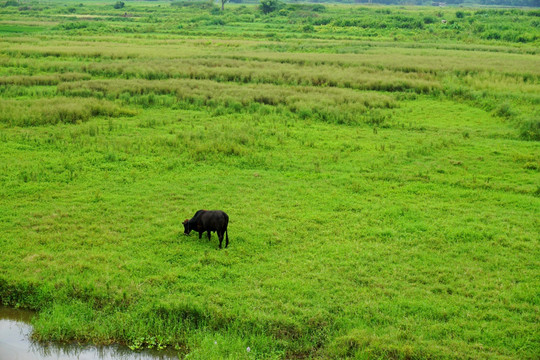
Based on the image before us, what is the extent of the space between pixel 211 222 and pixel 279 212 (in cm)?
253

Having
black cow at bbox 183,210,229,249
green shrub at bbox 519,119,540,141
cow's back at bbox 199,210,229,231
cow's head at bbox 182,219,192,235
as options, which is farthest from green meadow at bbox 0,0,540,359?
cow's back at bbox 199,210,229,231

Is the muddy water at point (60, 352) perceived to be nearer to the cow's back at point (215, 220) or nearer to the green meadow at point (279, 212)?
the green meadow at point (279, 212)

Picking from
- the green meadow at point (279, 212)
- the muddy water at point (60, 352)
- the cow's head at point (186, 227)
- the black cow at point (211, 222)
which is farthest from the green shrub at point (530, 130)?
the muddy water at point (60, 352)

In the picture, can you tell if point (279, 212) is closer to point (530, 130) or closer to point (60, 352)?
point (60, 352)

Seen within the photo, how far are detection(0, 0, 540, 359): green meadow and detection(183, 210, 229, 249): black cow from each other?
1.36 feet

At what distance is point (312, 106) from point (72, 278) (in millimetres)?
15460

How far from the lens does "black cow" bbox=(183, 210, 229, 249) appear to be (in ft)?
31.3

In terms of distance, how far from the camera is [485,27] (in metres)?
61.2

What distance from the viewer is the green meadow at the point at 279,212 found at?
7598 millimetres

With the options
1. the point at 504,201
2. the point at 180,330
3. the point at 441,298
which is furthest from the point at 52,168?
the point at 504,201

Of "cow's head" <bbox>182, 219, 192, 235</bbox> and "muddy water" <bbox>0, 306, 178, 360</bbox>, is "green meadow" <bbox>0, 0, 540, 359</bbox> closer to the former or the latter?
"muddy water" <bbox>0, 306, 178, 360</bbox>

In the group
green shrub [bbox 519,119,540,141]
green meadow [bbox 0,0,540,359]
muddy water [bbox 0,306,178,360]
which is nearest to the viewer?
muddy water [bbox 0,306,178,360]

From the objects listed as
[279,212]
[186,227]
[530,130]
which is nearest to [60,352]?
[186,227]

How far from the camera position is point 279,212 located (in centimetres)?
1164
